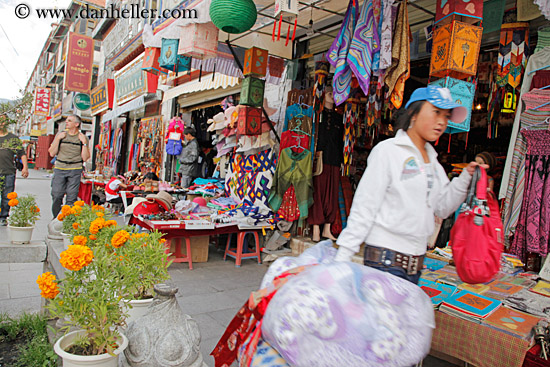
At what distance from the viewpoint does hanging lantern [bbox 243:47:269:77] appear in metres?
6.00

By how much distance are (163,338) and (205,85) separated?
7777 mm

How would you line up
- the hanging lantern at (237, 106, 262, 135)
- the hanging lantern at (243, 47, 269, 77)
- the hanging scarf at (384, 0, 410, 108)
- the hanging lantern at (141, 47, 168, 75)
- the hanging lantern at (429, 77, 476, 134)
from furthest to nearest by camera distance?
the hanging lantern at (141, 47, 168, 75) → the hanging lantern at (237, 106, 262, 135) → the hanging lantern at (243, 47, 269, 77) → the hanging scarf at (384, 0, 410, 108) → the hanging lantern at (429, 77, 476, 134)

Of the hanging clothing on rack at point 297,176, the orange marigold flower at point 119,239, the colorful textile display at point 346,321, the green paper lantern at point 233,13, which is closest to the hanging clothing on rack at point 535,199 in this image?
the hanging clothing on rack at point 297,176

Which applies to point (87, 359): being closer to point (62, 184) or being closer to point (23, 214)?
point (23, 214)

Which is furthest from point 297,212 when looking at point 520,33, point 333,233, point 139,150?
point 139,150

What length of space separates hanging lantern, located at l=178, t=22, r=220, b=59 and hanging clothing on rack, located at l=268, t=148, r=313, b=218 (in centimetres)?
188

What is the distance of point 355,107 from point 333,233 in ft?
6.76

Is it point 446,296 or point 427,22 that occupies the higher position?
point 427,22

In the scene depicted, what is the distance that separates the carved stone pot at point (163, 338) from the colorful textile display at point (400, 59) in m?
3.12

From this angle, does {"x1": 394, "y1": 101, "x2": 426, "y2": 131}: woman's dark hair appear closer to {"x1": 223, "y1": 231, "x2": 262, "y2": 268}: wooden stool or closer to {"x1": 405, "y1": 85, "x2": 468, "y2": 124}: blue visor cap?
{"x1": 405, "y1": 85, "x2": 468, "y2": 124}: blue visor cap

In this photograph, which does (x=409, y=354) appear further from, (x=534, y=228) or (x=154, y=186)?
(x=154, y=186)

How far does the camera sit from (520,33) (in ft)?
13.3

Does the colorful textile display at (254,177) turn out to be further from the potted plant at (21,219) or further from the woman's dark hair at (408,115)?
the woman's dark hair at (408,115)

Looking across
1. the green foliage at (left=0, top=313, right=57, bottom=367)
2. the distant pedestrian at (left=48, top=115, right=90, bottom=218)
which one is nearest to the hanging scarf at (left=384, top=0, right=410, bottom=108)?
the green foliage at (left=0, top=313, right=57, bottom=367)
